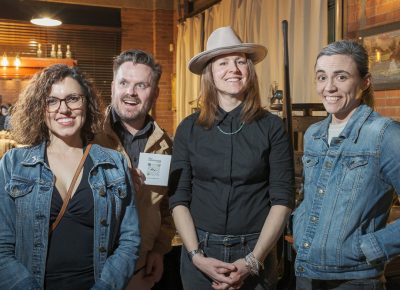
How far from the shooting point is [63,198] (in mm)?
1457

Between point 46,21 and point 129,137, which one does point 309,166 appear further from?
point 46,21

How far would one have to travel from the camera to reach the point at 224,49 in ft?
6.04

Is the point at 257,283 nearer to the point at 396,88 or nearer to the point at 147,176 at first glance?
the point at 147,176

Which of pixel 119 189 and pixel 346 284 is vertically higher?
pixel 119 189

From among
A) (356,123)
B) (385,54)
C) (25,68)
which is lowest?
(356,123)

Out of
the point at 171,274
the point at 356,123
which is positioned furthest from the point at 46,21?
the point at 356,123

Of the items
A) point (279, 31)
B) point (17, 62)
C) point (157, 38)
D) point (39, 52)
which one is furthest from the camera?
point (157, 38)

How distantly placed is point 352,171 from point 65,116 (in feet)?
3.12

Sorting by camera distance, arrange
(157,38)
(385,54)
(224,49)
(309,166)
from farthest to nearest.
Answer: (157,38) → (385,54) → (224,49) → (309,166)

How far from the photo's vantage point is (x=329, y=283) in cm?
146

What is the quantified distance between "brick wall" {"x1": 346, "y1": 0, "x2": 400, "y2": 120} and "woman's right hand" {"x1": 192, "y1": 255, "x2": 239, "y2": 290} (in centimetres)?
259

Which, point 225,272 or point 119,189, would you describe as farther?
point 225,272

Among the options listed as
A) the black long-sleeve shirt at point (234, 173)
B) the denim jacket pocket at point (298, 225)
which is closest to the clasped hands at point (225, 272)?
the black long-sleeve shirt at point (234, 173)

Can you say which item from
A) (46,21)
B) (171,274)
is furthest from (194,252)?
(46,21)
